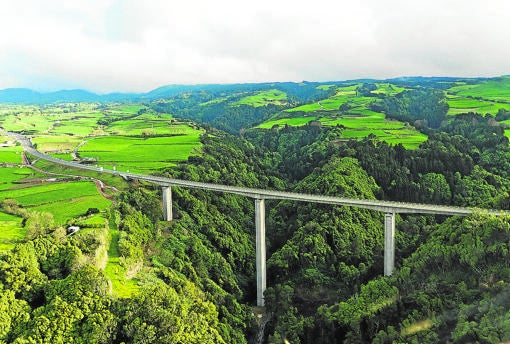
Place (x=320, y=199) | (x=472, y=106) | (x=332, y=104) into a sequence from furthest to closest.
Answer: (x=332, y=104)
(x=472, y=106)
(x=320, y=199)

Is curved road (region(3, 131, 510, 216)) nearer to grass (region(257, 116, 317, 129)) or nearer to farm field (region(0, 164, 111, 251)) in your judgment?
farm field (region(0, 164, 111, 251))

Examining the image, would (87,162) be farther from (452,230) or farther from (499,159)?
(499,159)

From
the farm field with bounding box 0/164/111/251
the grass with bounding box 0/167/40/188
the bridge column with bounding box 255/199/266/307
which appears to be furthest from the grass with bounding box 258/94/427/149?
the grass with bounding box 0/167/40/188

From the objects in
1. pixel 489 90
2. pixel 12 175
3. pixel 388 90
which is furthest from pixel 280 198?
pixel 388 90

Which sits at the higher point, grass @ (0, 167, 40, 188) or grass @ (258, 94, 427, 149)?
grass @ (258, 94, 427, 149)

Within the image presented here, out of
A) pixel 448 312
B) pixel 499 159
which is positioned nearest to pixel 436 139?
pixel 499 159

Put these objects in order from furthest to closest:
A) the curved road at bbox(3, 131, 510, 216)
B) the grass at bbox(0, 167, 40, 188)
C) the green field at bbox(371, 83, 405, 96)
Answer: the green field at bbox(371, 83, 405, 96) → the grass at bbox(0, 167, 40, 188) → the curved road at bbox(3, 131, 510, 216)

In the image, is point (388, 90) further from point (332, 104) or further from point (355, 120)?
point (355, 120)
